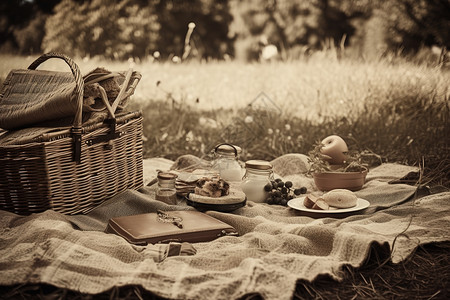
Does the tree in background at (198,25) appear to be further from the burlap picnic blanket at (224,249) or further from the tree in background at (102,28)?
the burlap picnic blanket at (224,249)

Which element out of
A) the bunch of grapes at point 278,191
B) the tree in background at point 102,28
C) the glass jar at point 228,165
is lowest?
the bunch of grapes at point 278,191

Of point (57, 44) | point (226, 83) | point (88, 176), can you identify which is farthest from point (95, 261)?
point (57, 44)

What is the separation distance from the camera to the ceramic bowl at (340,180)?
3.78 metres

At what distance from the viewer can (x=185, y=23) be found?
12055 mm

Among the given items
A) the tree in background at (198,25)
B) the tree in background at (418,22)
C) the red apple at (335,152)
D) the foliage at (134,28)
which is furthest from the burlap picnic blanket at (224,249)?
the tree in background at (198,25)

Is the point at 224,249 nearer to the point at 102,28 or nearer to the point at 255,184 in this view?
the point at 255,184

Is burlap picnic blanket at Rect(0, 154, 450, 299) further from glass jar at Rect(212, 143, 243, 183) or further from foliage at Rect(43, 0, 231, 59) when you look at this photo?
foliage at Rect(43, 0, 231, 59)

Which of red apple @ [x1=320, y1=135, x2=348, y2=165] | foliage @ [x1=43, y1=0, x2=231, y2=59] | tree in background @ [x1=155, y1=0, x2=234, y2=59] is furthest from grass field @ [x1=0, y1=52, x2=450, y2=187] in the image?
tree in background @ [x1=155, y1=0, x2=234, y2=59]

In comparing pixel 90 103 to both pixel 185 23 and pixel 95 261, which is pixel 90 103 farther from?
pixel 185 23

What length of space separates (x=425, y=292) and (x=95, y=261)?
4.78 ft

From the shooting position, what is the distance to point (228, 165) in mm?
3762

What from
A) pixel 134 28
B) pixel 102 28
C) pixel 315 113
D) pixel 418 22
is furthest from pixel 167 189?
pixel 134 28

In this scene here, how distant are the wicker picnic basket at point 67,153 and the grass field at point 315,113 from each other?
1552mm

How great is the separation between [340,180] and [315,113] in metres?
2.47
